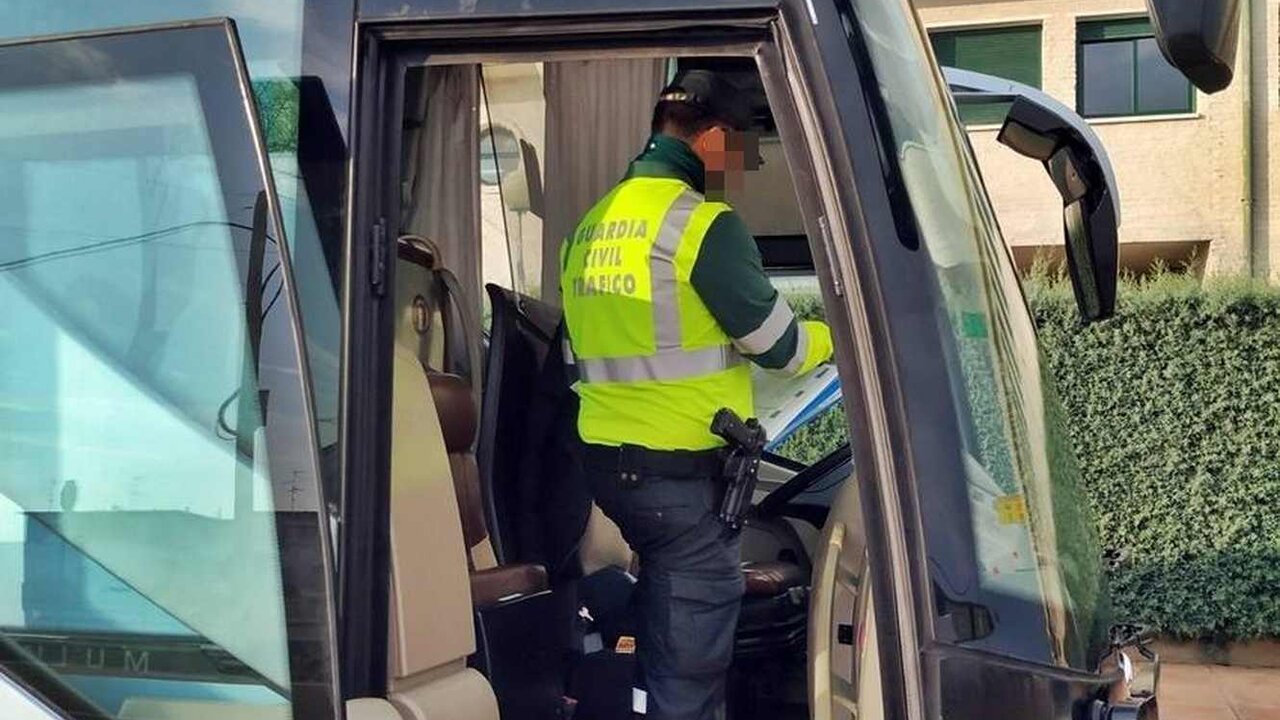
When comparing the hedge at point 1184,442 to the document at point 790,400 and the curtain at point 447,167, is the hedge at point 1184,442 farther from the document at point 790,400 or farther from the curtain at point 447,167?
the curtain at point 447,167

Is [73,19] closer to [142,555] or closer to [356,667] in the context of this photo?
[142,555]

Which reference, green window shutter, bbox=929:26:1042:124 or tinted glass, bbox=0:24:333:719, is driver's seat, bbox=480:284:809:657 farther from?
green window shutter, bbox=929:26:1042:124

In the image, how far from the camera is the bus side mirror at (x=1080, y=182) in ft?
8.70

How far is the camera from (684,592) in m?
2.54

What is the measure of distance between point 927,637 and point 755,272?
0.98 meters

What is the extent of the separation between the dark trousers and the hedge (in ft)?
17.6

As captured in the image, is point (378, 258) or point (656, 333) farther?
point (656, 333)

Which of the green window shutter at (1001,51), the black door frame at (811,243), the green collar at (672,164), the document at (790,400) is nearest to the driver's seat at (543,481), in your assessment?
the document at (790,400)

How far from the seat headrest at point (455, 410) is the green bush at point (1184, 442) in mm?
5282

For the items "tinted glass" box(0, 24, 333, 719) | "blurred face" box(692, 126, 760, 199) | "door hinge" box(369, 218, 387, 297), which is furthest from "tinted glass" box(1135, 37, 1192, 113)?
"tinted glass" box(0, 24, 333, 719)

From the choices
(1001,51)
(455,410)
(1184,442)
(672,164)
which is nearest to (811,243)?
(672,164)

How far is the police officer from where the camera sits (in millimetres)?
2512

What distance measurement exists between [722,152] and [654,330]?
423 mm

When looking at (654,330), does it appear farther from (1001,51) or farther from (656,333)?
(1001,51)
